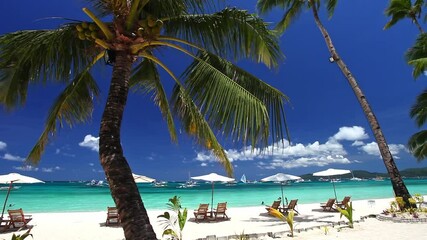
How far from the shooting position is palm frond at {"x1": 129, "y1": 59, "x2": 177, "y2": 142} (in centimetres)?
699

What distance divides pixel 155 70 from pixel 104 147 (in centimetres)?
369

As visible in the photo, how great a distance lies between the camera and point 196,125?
20.2 feet

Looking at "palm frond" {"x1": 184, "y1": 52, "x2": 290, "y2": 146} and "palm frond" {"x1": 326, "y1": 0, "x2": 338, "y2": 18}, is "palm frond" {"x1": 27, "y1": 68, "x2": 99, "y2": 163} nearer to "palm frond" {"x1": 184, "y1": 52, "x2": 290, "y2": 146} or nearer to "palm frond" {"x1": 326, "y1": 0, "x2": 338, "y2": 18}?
"palm frond" {"x1": 184, "y1": 52, "x2": 290, "y2": 146}

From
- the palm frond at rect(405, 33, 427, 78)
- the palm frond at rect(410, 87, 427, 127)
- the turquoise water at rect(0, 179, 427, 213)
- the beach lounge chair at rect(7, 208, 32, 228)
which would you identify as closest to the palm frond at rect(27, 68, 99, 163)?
the beach lounge chair at rect(7, 208, 32, 228)

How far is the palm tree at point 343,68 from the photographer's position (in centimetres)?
1080

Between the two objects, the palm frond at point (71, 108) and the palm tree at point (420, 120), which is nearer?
the palm frond at point (71, 108)

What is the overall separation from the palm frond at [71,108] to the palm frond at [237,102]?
219 centimetres

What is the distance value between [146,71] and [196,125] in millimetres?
1902

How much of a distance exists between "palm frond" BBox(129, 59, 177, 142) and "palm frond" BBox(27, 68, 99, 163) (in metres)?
0.95

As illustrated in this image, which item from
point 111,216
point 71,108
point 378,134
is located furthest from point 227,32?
point 111,216

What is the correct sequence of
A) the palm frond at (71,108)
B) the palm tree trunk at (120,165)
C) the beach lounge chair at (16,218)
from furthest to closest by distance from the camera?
the beach lounge chair at (16,218) → the palm frond at (71,108) → the palm tree trunk at (120,165)

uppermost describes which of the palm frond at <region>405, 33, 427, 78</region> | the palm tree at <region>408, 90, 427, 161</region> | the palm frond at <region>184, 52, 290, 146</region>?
the palm frond at <region>405, 33, 427, 78</region>

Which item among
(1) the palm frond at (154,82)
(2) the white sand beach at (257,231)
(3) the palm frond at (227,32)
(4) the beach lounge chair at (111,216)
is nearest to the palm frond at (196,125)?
(1) the palm frond at (154,82)

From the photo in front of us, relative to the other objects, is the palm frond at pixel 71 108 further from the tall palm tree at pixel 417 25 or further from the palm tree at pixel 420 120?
the palm tree at pixel 420 120
